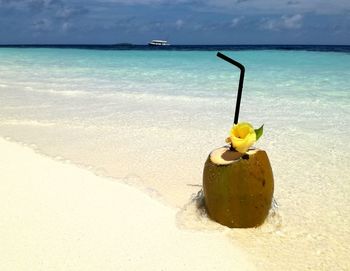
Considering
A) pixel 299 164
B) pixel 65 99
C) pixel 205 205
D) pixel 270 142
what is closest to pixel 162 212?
pixel 205 205

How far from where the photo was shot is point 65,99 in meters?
8.47

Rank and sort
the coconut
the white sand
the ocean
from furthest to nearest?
the ocean → the coconut → the white sand

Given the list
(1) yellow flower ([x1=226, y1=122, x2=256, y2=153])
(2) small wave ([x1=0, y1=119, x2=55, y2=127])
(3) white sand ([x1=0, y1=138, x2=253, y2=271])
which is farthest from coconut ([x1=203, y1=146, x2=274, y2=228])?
(2) small wave ([x1=0, y1=119, x2=55, y2=127])

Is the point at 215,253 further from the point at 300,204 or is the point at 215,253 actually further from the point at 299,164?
the point at 299,164

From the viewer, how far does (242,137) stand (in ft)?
8.55

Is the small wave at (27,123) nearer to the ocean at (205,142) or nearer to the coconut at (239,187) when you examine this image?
the ocean at (205,142)

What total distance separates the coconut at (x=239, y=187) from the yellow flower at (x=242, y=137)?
54 mm

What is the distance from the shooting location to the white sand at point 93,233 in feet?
7.64

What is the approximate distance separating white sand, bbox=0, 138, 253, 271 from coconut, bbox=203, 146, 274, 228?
6.7 inches

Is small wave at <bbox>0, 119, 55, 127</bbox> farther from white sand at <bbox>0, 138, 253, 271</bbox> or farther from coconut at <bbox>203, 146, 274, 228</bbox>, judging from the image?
coconut at <bbox>203, 146, 274, 228</bbox>

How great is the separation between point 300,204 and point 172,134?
7.96ft

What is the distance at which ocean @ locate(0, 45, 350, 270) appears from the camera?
271 cm

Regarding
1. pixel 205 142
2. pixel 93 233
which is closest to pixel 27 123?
pixel 205 142

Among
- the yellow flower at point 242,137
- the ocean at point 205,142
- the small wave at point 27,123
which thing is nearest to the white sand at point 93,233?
the ocean at point 205,142
